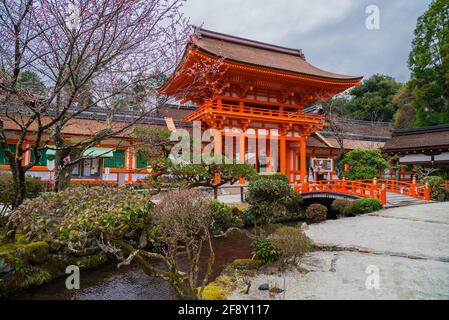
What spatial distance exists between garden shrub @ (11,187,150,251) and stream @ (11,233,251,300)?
3.86 feet

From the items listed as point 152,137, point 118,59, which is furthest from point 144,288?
point 152,137

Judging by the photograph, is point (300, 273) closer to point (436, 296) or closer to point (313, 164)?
point (436, 296)

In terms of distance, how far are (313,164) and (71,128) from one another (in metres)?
16.2

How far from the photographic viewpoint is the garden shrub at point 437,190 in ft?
48.9

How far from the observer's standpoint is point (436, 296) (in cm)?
428

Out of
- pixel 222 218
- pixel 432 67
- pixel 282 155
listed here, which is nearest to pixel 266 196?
pixel 222 218

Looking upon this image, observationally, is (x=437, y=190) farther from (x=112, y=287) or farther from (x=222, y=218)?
(x=112, y=287)

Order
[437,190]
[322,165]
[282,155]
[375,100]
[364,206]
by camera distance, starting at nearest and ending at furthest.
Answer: [364,206]
[437,190]
[282,155]
[322,165]
[375,100]

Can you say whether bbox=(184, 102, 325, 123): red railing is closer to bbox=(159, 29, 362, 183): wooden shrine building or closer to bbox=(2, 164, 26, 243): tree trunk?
bbox=(159, 29, 362, 183): wooden shrine building

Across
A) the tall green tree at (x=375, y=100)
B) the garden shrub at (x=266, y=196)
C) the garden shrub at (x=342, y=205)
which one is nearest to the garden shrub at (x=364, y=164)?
the garden shrub at (x=342, y=205)

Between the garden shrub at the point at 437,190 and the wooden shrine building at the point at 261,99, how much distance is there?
649 centimetres

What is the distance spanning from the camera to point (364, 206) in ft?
39.2

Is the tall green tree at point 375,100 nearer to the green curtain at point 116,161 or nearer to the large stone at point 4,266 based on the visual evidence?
the green curtain at point 116,161

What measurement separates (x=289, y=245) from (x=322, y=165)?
16.4m
